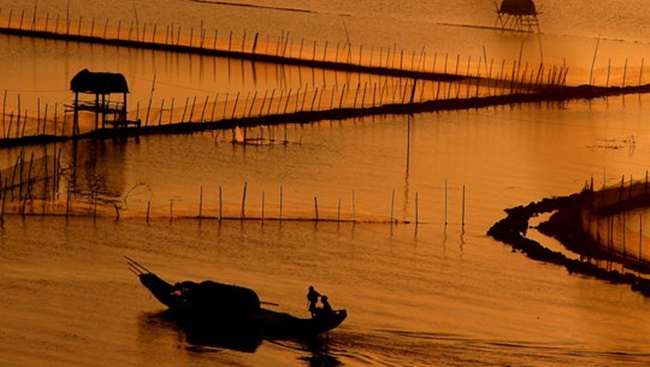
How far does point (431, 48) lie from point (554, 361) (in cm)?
3066

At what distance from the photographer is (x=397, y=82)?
3988cm

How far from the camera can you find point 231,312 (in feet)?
65.2

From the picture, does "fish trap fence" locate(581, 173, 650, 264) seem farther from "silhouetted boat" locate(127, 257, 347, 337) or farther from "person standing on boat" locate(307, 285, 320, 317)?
"silhouetted boat" locate(127, 257, 347, 337)

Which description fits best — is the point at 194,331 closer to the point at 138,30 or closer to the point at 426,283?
the point at 426,283

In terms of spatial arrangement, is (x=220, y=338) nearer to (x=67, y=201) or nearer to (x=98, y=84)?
(x=67, y=201)

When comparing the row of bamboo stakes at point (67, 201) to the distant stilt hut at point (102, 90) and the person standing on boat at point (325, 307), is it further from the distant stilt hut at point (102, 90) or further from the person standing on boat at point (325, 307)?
the person standing on boat at point (325, 307)

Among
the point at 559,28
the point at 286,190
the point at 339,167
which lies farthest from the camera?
the point at 559,28

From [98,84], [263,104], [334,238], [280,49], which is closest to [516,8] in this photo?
[280,49]

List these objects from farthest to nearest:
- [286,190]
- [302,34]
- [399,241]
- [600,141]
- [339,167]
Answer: [302,34] → [600,141] → [339,167] → [286,190] → [399,241]

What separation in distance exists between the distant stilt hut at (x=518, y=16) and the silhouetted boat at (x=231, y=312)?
33.5 m

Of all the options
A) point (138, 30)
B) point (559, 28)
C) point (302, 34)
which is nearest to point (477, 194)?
point (138, 30)

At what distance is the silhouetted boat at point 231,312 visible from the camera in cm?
1952

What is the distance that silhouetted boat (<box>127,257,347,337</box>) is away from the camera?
19.5 metres

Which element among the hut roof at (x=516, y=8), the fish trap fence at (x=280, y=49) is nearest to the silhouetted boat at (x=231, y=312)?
the fish trap fence at (x=280, y=49)
